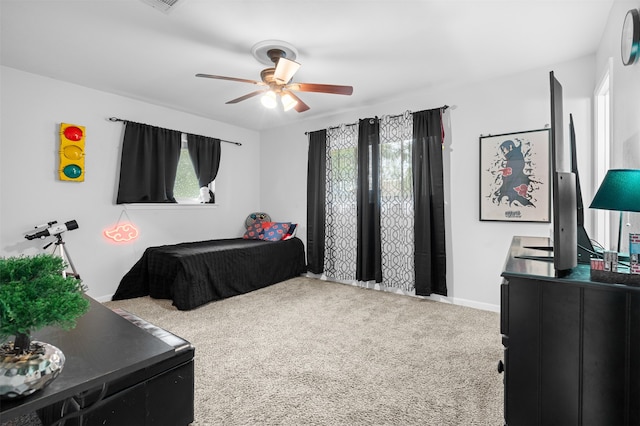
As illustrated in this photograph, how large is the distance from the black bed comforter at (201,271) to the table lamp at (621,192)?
337 centimetres

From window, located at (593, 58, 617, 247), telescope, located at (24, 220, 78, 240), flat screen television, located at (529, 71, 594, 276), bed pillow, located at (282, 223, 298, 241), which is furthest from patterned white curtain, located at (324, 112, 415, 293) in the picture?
telescope, located at (24, 220, 78, 240)

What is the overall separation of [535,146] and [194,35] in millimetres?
3221

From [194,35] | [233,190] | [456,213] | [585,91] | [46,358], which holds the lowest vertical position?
[46,358]

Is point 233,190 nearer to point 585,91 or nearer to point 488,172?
point 488,172

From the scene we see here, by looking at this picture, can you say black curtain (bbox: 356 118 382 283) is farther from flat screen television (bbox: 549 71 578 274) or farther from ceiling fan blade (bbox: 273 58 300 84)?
flat screen television (bbox: 549 71 578 274)

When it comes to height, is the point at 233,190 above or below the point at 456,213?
above

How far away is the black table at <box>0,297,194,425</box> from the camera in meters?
0.90

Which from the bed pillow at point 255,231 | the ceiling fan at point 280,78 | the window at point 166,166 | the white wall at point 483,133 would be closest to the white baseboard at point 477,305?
the white wall at point 483,133

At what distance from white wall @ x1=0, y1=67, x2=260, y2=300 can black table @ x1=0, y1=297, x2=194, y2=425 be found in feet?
7.29

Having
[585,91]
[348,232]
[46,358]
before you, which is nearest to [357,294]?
[348,232]

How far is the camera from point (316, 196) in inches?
181

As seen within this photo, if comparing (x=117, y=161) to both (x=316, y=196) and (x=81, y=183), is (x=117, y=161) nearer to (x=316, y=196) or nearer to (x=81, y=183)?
(x=81, y=183)

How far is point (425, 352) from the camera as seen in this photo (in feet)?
7.82

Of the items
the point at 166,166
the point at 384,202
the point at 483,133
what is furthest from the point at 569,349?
the point at 166,166
